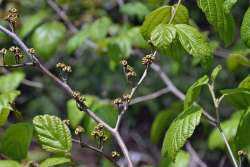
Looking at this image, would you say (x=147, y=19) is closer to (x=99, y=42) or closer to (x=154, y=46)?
(x=154, y=46)

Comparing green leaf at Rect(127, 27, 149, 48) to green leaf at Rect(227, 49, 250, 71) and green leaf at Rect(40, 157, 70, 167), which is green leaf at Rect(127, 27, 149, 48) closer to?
green leaf at Rect(227, 49, 250, 71)

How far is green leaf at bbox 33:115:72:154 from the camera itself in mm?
1075

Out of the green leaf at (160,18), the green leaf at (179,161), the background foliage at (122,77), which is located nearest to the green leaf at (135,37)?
the background foliage at (122,77)

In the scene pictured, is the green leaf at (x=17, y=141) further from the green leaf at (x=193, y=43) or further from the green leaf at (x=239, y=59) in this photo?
the green leaf at (x=239, y=59)

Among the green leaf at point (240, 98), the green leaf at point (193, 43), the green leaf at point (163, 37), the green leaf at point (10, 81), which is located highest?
the green leaf at point (163, 37)

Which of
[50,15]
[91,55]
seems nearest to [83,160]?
[91,55]

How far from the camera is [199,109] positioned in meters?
1.07

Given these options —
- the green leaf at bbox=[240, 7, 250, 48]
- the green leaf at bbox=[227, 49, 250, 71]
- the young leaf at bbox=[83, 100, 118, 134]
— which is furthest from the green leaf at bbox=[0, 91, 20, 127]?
the green leaf at bbox=[227, 49, 250, 71]

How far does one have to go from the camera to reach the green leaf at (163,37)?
1.01 metres

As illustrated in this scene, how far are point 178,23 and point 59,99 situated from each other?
289 centimetres

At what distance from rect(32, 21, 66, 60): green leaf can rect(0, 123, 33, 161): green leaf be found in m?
0.69

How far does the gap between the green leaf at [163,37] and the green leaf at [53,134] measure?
0.84ft

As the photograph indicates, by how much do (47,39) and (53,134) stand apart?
859mm

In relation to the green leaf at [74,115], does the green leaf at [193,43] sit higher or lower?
higher
